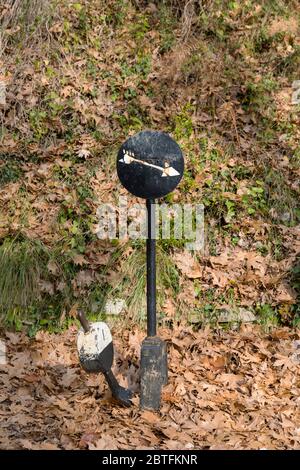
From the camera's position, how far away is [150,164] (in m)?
3.74

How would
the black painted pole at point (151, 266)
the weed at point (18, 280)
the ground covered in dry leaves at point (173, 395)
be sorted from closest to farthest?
the ground covered in dry leaves at point (173, 395) → the black painted pole at point (151, 266) → the weed at point (18, 280)

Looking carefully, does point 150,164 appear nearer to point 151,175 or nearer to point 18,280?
point 151,175

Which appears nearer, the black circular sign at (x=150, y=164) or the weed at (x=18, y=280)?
the black circular sign at (x=150, y=164)

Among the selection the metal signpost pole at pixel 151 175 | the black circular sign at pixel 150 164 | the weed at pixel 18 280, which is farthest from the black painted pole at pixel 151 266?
the weed at pixel 18 280

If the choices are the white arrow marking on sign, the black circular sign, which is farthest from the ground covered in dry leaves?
the white arrow marking on sign

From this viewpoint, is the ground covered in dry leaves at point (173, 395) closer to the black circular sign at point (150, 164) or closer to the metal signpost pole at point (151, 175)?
the metal signpost pole at point (151, 175)

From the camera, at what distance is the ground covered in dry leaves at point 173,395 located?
3.66 meters

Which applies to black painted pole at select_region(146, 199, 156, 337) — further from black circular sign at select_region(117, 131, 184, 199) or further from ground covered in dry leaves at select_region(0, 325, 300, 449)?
ground covered in dry leaves at select_region(0, 325, 300, 449)

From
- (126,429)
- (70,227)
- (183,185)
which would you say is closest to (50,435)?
(126,429)

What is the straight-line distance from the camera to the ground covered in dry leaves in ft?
12.0

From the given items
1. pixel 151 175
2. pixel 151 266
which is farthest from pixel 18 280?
pixel 151 175

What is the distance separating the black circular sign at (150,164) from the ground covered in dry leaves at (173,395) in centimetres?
157

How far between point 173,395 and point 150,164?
1763mm

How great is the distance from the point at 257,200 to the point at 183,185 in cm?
80
